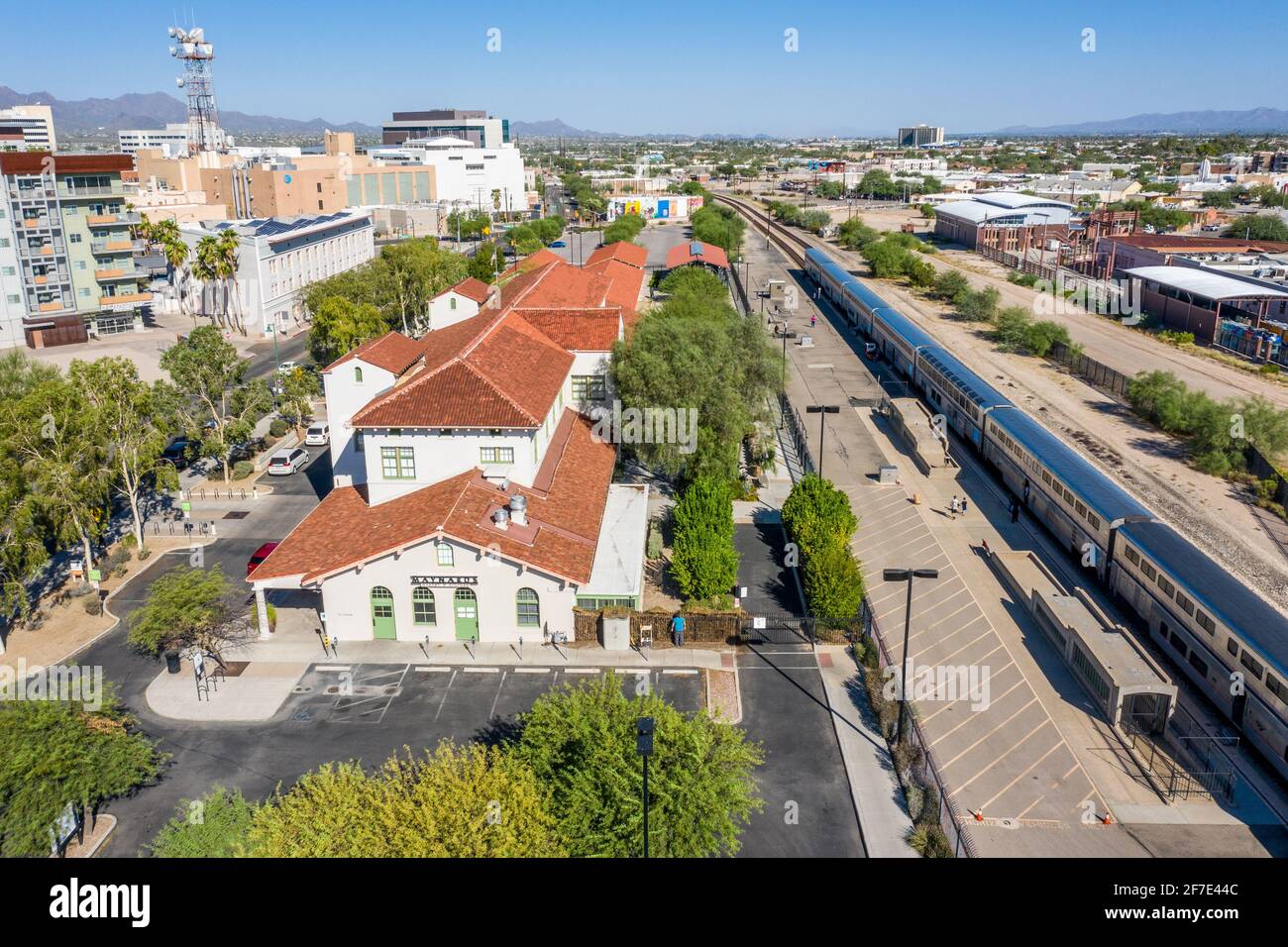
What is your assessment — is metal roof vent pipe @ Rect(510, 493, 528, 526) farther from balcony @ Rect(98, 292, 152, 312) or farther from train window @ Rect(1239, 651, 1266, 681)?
balcony @ Rect(98, 292, 152, 312)

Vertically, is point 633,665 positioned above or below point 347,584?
below

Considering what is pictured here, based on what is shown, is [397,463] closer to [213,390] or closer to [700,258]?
[213,390]

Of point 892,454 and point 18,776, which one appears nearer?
point 18,776

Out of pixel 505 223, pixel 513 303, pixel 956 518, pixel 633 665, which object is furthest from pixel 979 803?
pixel 505 223

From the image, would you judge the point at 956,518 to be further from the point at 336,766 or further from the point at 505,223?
the point at 505,223

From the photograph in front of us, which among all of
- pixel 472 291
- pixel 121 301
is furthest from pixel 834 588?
pixel 121 301

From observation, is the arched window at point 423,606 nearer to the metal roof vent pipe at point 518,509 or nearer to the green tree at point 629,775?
the metal roof vent pipe at point 518,509

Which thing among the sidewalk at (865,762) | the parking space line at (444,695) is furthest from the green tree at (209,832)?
the sidewalk at (865,762)
